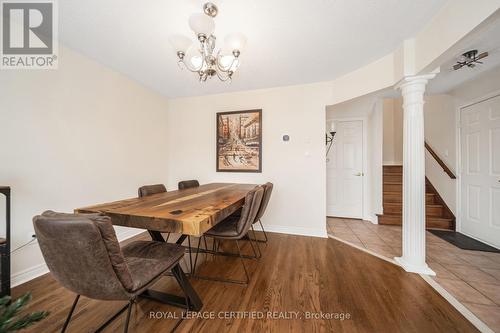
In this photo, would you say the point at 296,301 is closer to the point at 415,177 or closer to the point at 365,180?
the point at 415,177

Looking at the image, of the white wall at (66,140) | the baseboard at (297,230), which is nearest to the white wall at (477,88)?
the baseboard at (297,230)

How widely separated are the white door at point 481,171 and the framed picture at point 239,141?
122 inches

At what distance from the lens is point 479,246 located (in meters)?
2.48

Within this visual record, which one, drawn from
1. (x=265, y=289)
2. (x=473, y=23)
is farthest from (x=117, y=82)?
(x=473, y=23)

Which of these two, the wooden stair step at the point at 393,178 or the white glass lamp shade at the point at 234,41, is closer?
the white glass lamp shade at the point at 234,41

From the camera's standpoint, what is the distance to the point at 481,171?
8.68 feet

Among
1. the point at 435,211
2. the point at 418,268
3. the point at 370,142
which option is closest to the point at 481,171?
the point at 435,211

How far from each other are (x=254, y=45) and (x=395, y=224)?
3.73 m

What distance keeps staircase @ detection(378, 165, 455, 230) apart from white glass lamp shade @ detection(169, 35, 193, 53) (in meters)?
4.00

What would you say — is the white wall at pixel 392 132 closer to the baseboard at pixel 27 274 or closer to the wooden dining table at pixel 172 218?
the wooden dining table at pixel 172 218

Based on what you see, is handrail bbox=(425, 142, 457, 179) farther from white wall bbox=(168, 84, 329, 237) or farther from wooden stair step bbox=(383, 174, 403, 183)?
white wall bbox=(168, 84, 329, 237)

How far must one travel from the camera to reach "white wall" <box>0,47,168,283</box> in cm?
174

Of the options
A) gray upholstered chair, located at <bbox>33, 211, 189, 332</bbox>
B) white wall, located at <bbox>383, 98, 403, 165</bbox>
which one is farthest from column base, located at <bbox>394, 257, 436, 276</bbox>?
white wall, located at <bbox>383, 98, 403, 165</bbox>

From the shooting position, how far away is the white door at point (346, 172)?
3.87 meters
